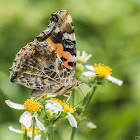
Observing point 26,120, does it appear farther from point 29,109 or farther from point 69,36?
point 69,36

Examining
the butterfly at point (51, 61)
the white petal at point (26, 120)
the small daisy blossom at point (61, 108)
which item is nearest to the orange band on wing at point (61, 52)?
the butterfly at point (51, 61)

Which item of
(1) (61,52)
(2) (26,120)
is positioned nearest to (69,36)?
→ (1) (61,52)

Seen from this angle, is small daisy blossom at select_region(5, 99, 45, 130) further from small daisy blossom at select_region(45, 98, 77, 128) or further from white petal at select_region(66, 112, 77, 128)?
white petal at select_region(66, 112, 77, 128)

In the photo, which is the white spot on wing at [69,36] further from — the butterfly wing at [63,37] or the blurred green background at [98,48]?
the blurred green background at [98,48]

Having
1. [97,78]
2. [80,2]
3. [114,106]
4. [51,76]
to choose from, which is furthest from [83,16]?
[51,76]

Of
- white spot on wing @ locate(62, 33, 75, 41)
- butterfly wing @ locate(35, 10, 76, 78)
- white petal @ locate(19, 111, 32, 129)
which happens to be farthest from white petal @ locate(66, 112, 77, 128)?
white spot on wing @ locate(62, 33, 75, 41)

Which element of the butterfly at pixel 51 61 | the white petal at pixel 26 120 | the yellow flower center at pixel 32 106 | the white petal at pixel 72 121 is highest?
the butterfly at pixel 51 61
